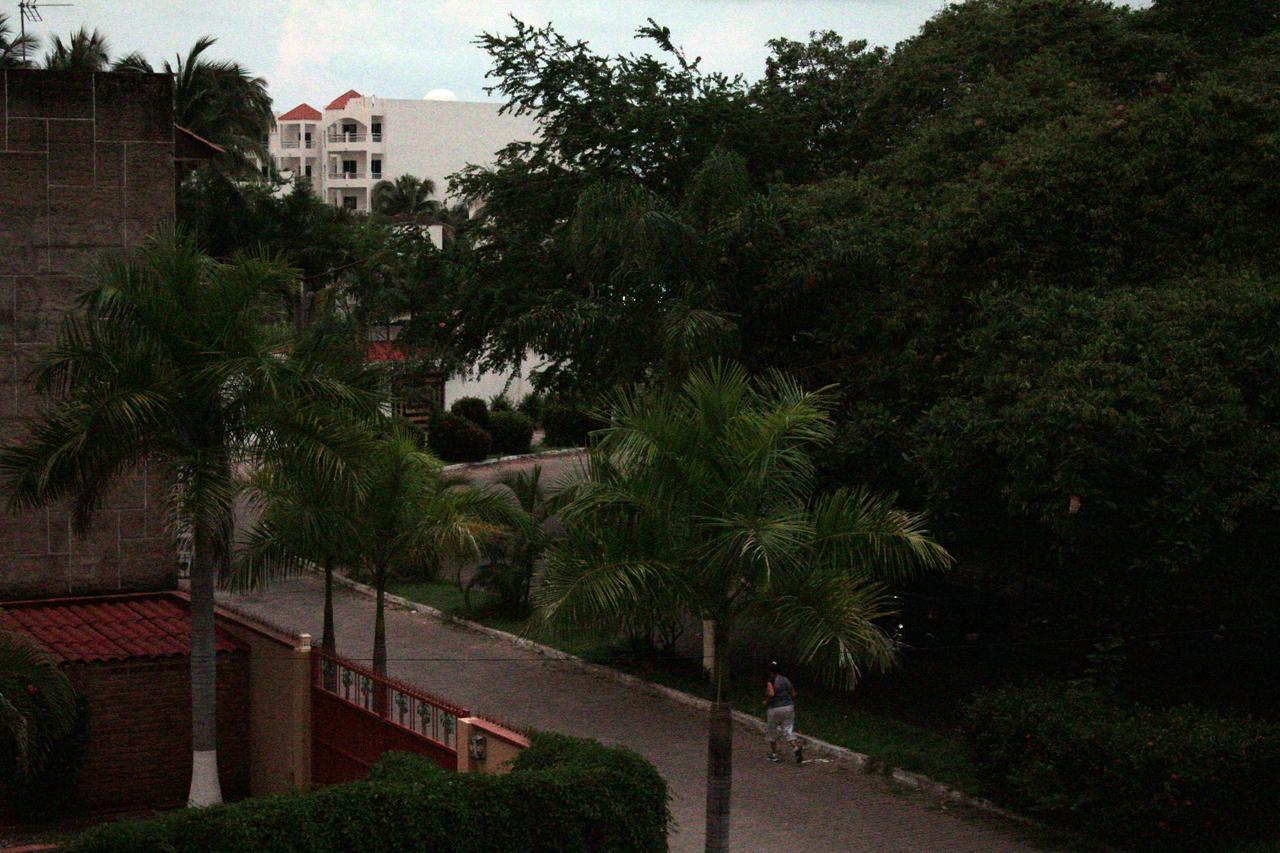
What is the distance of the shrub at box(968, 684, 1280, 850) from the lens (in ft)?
42.2

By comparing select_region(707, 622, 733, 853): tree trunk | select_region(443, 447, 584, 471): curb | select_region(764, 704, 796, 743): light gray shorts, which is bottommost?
select_region(764, 704, 796, 743): light gray shorts

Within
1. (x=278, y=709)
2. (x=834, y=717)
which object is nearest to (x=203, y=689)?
(x=278, y=709)

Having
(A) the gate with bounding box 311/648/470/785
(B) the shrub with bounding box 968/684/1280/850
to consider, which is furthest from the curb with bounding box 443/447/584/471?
(B) the shrub with bounding box 968/684/1280/850

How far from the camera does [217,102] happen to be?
38.5 m

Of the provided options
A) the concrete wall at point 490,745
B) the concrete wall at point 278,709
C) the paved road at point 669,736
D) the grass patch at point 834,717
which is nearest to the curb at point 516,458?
the paved road at point 669,736

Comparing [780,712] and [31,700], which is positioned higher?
[31,700]

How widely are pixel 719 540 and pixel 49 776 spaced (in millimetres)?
8808

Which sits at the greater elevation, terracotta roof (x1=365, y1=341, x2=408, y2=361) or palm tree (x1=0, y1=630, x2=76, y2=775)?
terracotta roof (x1=365, y1=341, x2=408, y2=361)

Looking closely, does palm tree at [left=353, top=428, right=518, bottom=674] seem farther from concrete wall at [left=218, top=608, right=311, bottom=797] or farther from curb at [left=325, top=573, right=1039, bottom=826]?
curb at [left=325, top=573, right=1039, bottom=826]

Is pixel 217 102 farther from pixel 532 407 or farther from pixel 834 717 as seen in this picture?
Answer: pixel 834 717

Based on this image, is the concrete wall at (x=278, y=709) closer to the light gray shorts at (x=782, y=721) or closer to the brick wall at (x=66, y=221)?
the brick wall at (x=66, y=221)

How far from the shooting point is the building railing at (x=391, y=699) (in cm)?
1274

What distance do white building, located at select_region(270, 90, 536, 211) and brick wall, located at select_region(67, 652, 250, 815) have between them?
67.1m

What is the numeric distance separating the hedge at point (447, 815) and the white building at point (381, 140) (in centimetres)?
7210
